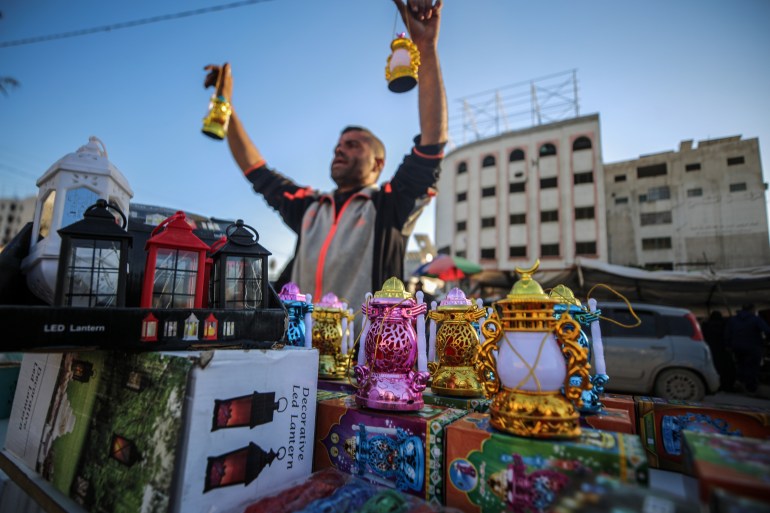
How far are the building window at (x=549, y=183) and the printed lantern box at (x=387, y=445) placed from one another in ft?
67.3

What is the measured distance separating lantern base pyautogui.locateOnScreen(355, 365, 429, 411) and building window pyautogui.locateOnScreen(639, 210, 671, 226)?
21870 millimetres

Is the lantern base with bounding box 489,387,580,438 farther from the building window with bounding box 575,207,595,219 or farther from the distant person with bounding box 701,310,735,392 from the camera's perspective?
the building window with bounding box 575,207,595,219

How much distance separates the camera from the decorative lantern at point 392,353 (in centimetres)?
165

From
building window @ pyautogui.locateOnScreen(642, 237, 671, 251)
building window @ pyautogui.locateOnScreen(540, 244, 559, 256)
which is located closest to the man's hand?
building window @ pyautogui.locateOnScreen(540, 244, 559, 256)

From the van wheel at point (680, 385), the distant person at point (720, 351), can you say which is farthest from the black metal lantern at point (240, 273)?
the distant person at point (720, 351)

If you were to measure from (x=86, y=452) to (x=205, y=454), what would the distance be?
0.56 meters

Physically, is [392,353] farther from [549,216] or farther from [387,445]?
[549,216]

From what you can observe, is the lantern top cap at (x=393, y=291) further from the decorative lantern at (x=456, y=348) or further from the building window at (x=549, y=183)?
the building window at (x=549, y=183)

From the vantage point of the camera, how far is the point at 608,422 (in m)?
A: 1.52

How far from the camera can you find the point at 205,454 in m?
1.19

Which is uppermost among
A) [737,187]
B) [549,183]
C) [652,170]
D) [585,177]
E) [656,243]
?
[652,170]

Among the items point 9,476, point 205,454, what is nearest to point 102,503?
point 205,454

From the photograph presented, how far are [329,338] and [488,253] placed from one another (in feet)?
62.0

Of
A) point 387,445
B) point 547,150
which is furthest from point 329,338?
point 547,150
